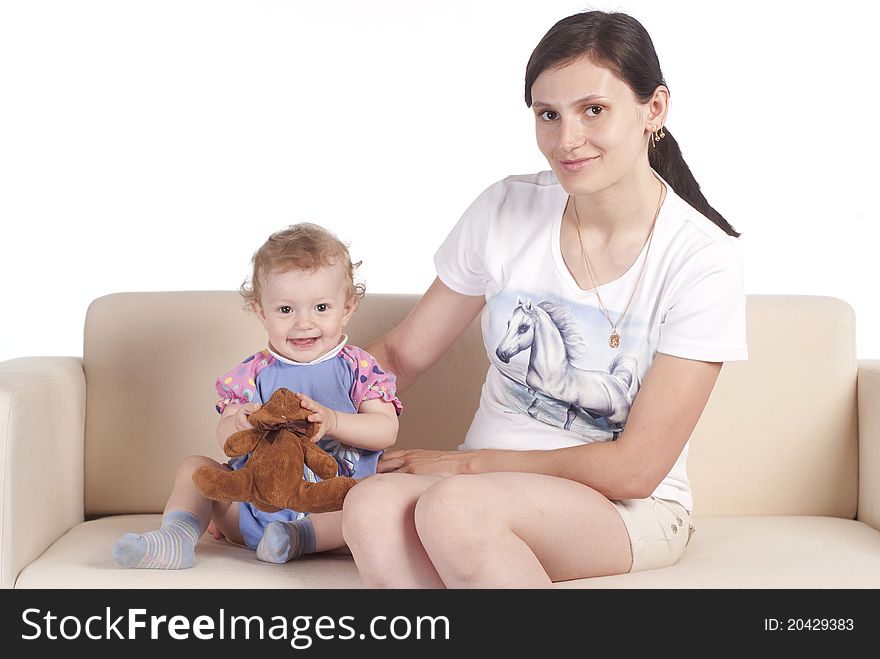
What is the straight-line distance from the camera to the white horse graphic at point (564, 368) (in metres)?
1.89

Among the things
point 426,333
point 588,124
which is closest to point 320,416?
point 426,333

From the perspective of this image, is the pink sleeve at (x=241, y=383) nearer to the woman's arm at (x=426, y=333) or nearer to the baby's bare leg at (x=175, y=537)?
the baby's bare leg at (x=175, y=537)

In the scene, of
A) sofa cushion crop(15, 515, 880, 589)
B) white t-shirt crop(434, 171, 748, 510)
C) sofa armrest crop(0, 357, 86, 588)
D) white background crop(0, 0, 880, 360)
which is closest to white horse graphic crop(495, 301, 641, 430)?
white t-shirt crop(434, 171, 748, 510)

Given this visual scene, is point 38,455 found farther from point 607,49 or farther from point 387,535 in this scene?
point 607,49

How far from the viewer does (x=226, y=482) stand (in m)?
1.81

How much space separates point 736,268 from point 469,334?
2.20ft

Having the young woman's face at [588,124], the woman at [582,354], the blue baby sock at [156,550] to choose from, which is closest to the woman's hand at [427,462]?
the woman at [582,354]

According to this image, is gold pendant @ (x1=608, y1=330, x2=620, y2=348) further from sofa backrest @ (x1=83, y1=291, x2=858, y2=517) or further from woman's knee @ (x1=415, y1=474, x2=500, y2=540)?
sofa backrest @ (x1=83, y1=291, x2=858, y2=517)

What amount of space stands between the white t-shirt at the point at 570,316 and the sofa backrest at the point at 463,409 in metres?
0.31

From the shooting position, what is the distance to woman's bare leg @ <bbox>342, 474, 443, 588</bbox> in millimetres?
1697

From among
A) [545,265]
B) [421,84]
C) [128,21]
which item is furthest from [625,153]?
[128,21]

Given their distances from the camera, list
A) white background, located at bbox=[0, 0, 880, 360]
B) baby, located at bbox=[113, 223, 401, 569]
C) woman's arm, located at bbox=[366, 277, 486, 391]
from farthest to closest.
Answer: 1. white background, located at bbox=[0, 0, 880, 360]
2. woman's arm, located at bbox=[366, 277, 486, 391]
3. baby, located at bbox=[113, 223, 401, 569]

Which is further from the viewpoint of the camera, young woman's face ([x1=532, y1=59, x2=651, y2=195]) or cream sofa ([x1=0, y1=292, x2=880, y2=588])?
cream sofa ([x1=0, y1=292, x2=880, y2=588])
